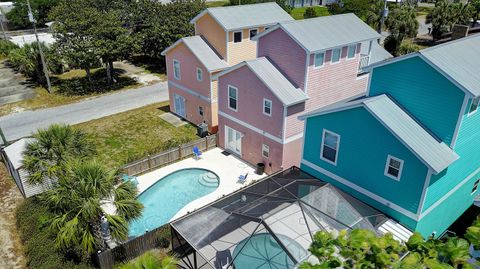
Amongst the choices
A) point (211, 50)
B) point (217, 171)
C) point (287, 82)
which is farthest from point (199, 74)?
point (287, 82)

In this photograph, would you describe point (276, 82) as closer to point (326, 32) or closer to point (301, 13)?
point (326, 32)

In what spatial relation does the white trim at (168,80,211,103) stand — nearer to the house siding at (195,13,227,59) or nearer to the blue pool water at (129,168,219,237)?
the house siding at (195,13,227,59)

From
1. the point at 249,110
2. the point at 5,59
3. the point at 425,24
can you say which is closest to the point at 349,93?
the point at 249,110

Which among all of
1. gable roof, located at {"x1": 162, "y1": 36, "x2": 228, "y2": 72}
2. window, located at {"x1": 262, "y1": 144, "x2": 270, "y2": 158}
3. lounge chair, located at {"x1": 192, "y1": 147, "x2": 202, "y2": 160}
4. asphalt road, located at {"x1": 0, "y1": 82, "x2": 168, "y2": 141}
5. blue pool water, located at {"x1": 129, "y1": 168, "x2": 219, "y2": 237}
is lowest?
asphalt road, located at {"x1": 0, "y1": 82, "x2": 168, "y2": 141}

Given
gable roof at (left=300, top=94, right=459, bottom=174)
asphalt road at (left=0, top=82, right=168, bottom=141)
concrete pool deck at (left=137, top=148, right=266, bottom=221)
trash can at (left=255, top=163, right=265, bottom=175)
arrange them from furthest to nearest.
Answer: asphalt road at (left=0, top=82, right=168, bottom=141) → trash can at (left=255, top=163, right=265, bottom=175) → concrete pool deck at (left=137, top=148, right=266, bottom=221) → gable roof at (left=300, top=94, right=459, bottom=174)

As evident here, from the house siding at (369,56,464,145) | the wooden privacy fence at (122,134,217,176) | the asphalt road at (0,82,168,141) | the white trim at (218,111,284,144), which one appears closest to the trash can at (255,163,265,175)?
the white trim at (218,111,284,144)

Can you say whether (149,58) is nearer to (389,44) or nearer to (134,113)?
(134,113)

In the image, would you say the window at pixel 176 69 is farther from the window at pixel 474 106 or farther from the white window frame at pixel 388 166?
the window at pixel 474 106
